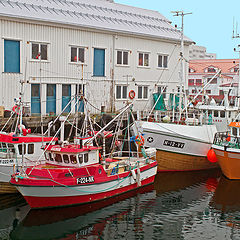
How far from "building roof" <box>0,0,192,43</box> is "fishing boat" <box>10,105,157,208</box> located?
1139 cm

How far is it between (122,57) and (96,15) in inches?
164

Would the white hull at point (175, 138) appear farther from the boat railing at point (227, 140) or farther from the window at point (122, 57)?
the window at point (122, 57)

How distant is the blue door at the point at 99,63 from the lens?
30.8 m

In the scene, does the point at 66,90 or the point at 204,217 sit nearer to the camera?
the point at 204,217

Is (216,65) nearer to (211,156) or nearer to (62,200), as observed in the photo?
(211,156)

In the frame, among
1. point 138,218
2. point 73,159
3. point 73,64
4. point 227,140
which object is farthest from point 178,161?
point 73,64

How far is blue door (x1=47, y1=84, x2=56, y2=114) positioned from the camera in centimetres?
2814

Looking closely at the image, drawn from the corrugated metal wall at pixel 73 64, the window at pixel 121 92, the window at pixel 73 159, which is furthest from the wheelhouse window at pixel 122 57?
the window at pixel 73 159

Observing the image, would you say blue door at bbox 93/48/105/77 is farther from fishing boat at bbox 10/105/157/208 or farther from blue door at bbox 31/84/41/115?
fishing boat at bbox 10/105/157/208

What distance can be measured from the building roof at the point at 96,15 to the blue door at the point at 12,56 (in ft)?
6.00

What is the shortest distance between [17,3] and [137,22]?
11.5m

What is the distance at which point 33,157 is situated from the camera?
777 inches

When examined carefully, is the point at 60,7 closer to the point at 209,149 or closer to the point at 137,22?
the point at 137,22

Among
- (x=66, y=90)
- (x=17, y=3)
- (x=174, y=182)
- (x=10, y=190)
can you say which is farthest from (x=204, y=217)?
(x=17, y=3)
